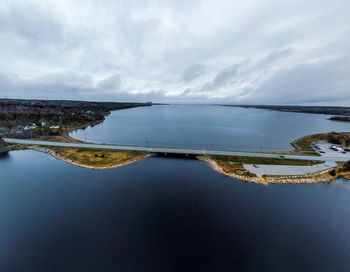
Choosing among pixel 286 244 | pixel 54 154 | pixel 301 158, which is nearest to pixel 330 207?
pixel 286 244

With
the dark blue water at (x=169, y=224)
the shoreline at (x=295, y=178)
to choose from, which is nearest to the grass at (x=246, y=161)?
the shoreline at (x=295, y=178)

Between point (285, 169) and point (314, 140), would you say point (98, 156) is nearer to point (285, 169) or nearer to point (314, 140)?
point (285, 169)

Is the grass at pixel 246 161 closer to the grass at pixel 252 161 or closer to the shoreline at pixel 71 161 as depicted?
the grass at pixel 252 161

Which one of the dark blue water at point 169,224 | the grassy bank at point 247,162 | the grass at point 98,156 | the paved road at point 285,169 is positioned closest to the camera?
the dark blue water at point 169,224

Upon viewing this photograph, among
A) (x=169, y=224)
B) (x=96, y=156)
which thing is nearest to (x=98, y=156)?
(x=96, y=156)

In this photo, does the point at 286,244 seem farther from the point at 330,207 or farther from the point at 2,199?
the point at 2,199

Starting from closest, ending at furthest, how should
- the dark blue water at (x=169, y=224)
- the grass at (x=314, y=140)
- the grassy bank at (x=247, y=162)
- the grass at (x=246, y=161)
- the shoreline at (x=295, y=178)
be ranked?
the dark blue water at (x=169, y=224) → the shoreline at (x=295, y=178) → the grassy bank at (x=247, y=162) → the grass at (x=246, y=161) → the grass at (x=314, y=140)

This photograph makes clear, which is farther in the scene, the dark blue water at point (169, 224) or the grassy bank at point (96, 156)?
the grassy bank at point (96, 156)
